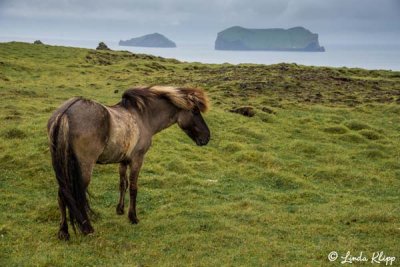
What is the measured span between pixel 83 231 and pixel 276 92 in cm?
3250

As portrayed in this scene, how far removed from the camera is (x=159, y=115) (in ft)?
40.3

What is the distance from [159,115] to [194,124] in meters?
1.15

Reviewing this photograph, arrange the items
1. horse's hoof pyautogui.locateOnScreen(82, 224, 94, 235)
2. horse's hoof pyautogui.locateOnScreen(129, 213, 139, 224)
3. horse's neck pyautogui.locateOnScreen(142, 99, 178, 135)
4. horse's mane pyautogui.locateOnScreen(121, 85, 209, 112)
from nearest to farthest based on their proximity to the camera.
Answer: horse's hoof pyautogui.locateOnScreen(82, 224, 94, 235), horse's mane pyautogui.locateOnScreen(121, 85, 209, 112), horse's hoof pyautogui.locateOnScreen(129, 213, 139, 224), horse's neck pyautogui.locateOnScreen(142, 99, 178, 135)

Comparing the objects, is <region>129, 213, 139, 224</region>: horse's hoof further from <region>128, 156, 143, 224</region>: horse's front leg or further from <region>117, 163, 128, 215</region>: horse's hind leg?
<region>117, 163, 128, 215</region>: horse's hind leg

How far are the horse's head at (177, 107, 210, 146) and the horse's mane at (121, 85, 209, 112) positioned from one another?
0.23 m

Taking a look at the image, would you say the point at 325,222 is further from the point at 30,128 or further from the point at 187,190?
the point at 30,128

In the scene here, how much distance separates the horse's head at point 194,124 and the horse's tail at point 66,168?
3732 mm

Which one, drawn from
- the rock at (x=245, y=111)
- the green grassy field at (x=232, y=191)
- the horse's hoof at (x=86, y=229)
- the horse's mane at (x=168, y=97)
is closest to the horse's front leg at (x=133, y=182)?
the green grassy field at (x=232, y=191)

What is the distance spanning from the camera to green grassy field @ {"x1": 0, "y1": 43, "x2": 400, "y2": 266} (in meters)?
10.2

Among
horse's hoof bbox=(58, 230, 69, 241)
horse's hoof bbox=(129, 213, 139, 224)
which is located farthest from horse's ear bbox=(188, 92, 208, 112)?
horse's hoof bbox=(58, 230, 69, 241)

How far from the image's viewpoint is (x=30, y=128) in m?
21.6

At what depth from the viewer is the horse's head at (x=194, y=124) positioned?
12.7m

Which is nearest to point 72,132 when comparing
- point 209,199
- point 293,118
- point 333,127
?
point 209,199

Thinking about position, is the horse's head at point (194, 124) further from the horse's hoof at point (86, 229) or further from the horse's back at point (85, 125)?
the horse's hoof at point (86, 229)
